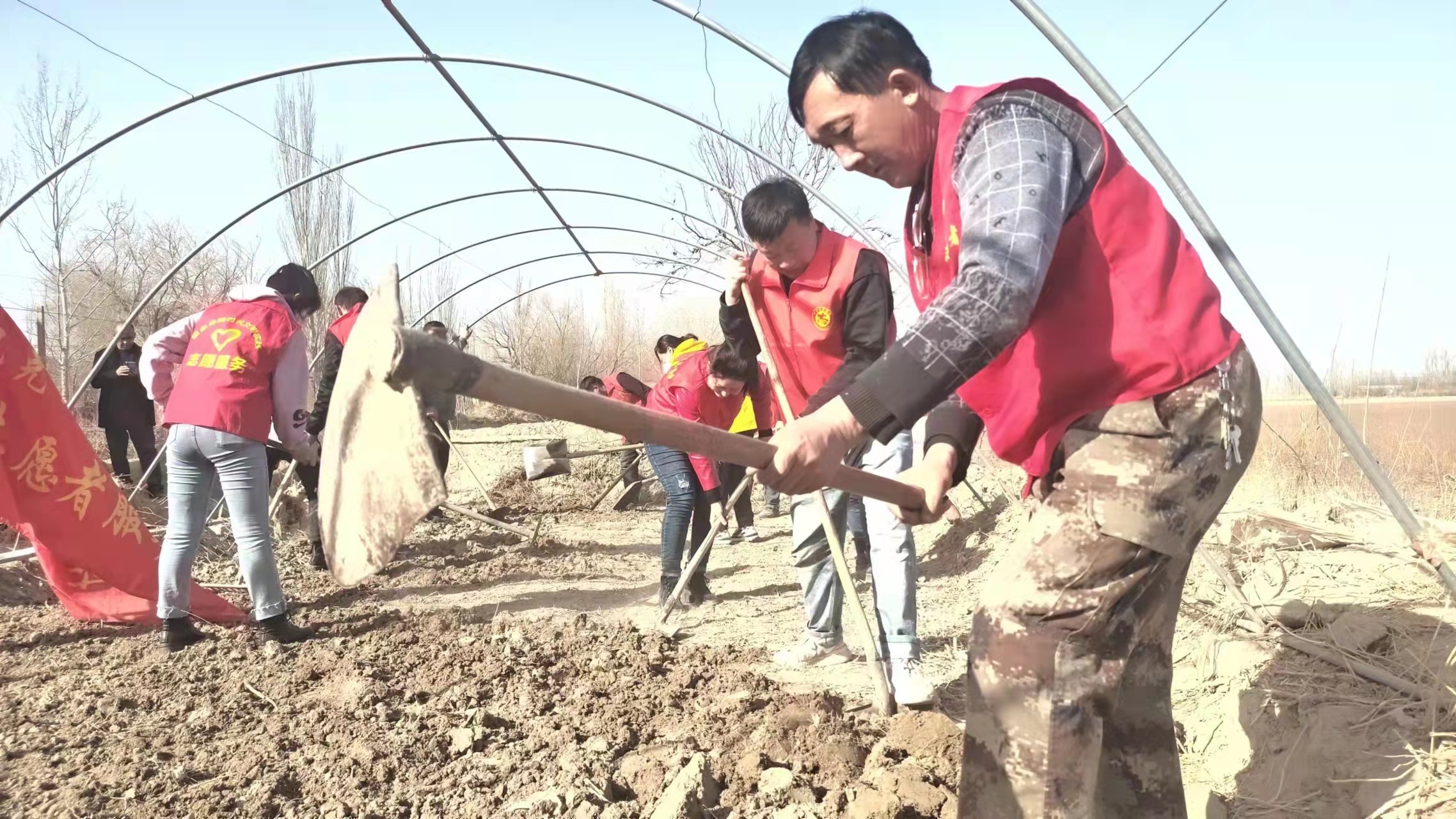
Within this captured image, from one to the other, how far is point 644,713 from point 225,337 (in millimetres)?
2246

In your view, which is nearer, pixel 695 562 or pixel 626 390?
pixel 695 562

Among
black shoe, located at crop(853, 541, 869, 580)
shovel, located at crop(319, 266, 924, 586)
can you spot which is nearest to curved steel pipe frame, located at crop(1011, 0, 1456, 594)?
shovel, located at crop(319, 266, 924, 586)

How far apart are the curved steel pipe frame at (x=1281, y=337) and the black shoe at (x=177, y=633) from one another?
158 inches

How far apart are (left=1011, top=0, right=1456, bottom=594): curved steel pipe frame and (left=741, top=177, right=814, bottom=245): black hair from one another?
107cm

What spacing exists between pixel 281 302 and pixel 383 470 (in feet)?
9.26

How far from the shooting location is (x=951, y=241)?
1502mm

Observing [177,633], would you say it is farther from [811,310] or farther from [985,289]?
[985,289]

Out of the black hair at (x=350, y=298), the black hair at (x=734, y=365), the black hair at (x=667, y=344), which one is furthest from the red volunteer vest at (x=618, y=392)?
the black hair at (x=734, y=365)

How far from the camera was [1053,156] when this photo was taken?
4.43ft

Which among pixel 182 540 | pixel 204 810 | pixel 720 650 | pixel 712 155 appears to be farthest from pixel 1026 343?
pixel 712 155

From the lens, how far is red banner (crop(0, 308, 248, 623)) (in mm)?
3943

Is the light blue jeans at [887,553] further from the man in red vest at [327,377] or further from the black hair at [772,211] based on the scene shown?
the man in red vest at [327,377]

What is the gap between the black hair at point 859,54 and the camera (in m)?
1.50

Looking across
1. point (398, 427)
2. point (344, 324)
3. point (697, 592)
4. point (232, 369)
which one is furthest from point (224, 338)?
point (398, 427)
